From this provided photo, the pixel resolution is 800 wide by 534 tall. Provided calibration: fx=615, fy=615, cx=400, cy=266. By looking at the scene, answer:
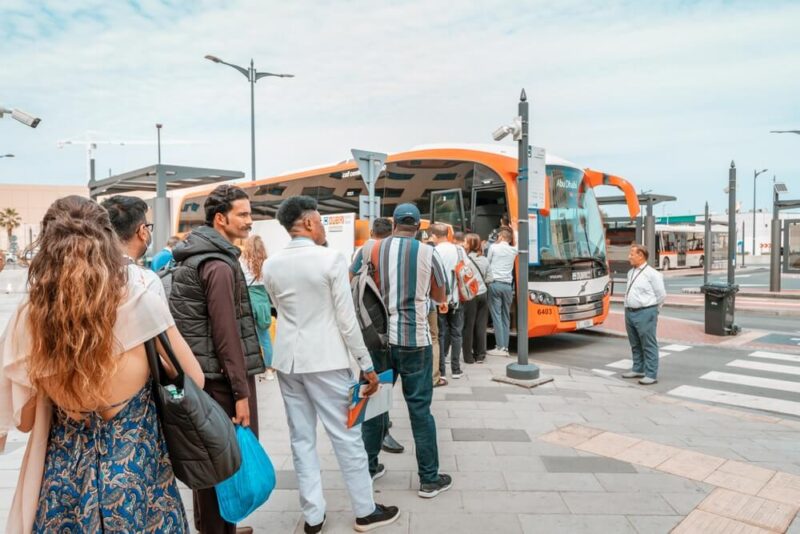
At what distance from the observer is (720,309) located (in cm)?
1227

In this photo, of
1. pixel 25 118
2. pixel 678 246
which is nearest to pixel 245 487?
pixel 25 118

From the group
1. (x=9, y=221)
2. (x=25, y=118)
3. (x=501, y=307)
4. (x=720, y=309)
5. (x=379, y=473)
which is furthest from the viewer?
(x=9, y=221)

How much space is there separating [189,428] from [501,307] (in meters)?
7.83

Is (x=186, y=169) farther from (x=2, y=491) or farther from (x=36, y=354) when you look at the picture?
(x=36, y=354)

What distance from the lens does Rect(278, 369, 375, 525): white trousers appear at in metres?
3.48

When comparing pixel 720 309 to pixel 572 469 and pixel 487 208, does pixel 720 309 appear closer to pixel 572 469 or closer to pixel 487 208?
pixel 487 208

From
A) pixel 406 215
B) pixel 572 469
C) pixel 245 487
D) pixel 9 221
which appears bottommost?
pixel 572 469

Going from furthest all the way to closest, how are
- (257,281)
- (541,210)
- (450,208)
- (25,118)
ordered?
(25,118), (450,208), (541,210), (257,281)

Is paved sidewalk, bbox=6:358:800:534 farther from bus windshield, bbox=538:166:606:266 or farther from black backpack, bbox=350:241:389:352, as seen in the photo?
bus windshield, bbox=538:166:606:266

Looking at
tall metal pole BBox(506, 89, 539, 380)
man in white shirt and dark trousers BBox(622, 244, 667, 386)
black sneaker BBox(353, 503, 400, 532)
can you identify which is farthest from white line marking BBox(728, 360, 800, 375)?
black sneaker BBox(353, 503, 400, 532)

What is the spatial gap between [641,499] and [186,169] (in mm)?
8891

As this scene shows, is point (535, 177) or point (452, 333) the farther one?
point (452, 333)

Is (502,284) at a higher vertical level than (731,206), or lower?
lower

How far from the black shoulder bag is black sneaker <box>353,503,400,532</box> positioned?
4.83ft
